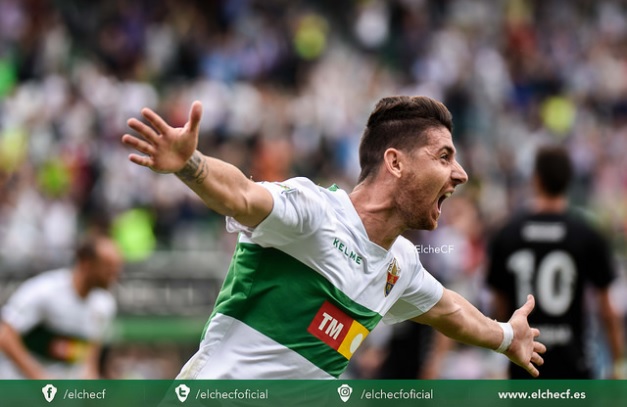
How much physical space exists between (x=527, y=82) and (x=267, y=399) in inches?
717

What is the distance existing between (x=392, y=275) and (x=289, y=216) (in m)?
0.85

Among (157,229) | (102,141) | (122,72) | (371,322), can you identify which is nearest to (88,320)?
(371,322)

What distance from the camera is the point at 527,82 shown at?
72.7ft

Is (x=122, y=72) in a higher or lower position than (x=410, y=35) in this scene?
lower

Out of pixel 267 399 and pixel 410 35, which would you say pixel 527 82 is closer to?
pixel 410 35

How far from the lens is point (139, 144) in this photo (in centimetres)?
386

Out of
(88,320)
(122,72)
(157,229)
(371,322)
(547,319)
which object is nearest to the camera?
(371,322)

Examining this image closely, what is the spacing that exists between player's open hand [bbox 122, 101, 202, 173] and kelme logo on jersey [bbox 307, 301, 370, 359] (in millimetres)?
1069

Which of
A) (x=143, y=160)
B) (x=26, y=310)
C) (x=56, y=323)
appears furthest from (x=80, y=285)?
(x=143, y=160)

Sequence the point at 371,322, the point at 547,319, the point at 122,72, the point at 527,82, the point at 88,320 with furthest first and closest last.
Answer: the point at 527,82 → the point at 122,72 → the point at 88,320 → the point at 547,319 → the point at 371,322

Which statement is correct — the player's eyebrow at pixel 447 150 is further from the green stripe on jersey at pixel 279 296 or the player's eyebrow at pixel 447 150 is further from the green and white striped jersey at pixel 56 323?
the green and white striped jersey at pixel 56 323

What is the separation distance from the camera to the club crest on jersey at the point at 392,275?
506cm

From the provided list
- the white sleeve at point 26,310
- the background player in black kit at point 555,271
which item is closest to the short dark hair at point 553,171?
the background player in black kit at point 555,271

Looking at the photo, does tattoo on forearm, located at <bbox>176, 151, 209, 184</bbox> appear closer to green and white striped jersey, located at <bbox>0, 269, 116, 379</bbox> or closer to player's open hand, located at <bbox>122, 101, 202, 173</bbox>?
player's open hand, located at <bbox>122, 101, 202, 173</bbox>
